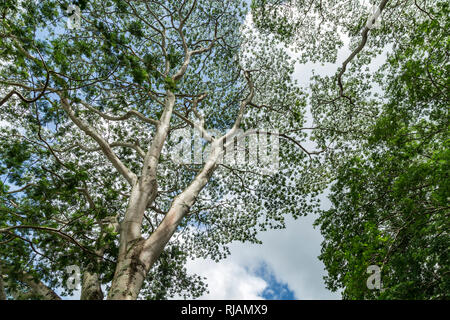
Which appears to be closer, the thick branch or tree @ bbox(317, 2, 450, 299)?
tree @ bbox(317, 2, 450, 299)

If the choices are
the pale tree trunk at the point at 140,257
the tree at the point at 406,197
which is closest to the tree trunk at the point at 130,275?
the pale tree trunk at the point at 140,257

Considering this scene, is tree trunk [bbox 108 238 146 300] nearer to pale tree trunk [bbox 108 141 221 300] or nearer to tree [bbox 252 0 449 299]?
pale tree trunk [bbox 108 141 221 300]

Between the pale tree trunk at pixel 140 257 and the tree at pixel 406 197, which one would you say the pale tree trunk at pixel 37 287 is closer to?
the pale tree trunk at pixel 140 257

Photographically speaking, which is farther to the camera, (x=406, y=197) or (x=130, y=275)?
(x=406, y=197)

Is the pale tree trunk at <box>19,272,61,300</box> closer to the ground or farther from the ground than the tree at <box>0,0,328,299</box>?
closer to the ground

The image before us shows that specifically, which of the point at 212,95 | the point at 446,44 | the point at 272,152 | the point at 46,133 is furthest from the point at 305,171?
the point at 46,133

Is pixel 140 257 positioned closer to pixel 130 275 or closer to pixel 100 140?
pixel 130 275

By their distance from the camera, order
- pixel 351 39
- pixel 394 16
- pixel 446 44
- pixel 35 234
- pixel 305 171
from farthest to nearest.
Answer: pixel 305 171
pixel 351 39
pixel 394 16
pixel 446 44
pixel 35 234

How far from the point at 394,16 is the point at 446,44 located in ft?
8.88

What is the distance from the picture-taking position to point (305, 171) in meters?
10.1

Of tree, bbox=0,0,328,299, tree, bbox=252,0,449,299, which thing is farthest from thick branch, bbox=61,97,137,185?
tree, bbox=252,0,449,299

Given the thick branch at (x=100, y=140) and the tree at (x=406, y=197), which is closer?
the tree at (x=406, y=197)

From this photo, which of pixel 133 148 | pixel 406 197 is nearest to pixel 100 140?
pixel 133 148
